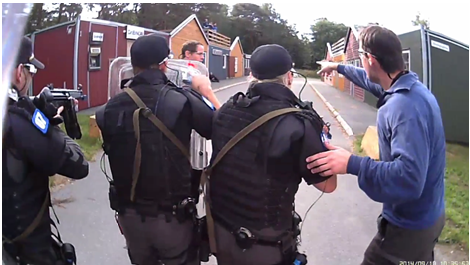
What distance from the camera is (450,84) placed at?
30.8 ft

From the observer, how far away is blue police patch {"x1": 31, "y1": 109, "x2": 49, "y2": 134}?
2004mm

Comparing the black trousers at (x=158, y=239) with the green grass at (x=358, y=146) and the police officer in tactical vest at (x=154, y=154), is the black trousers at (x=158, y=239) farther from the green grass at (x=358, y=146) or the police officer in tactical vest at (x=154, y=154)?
the green grass at (x=358, y=146)

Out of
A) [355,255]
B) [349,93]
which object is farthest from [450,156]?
[349,93]


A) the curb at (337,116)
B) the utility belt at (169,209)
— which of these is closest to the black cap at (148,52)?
Answer: the utility belt at (169,209)

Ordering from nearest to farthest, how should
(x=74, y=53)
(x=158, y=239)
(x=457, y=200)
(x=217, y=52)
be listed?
(x=158, y=239) → (x=457, y=200) → (x=217, y=52) → (x=74, y=53)

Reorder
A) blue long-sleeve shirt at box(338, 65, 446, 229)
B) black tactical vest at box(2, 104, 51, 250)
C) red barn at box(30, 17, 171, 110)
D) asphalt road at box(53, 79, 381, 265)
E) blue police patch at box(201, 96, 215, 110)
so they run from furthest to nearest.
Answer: red barn at box(30, 17, 171, 110), asphalt road at box(53, 79, 381, 265), blue police patch at box(201, 96, 215, 110), black tactical vest at box(2, 104, 51, 250), blue long-sleeve shirt at box(338, 65, 446, 229)

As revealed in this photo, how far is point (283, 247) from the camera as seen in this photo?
2221mm

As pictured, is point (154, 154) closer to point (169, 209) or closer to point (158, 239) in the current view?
point (169, 209)

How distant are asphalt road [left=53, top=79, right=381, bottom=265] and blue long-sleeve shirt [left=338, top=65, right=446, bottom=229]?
878 mm

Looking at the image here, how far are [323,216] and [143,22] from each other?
14918 millimetres

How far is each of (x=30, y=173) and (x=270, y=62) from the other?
50.7 inches

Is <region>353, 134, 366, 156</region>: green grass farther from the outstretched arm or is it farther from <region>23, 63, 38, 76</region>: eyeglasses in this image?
<region>23, 63, 38, 76</region>: eyeglasses

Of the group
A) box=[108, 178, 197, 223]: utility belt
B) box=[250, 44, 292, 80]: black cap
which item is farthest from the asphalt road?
box=[108, 178, 197, 223]: utility belt

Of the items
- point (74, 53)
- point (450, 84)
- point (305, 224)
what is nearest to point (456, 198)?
point (305, 224)
